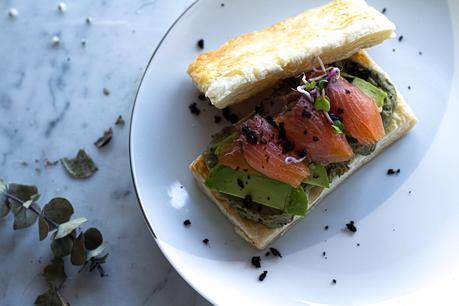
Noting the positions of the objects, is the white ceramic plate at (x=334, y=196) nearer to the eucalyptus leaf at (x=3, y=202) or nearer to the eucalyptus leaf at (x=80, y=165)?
the eucalyptus leaf at (x=80, y=165)

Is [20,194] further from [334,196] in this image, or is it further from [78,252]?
[334,196]

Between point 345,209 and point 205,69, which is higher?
point 205,69

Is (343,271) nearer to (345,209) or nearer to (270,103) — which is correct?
(345,209)

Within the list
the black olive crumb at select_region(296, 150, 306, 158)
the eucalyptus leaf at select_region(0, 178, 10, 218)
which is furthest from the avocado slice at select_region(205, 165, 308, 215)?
the eucalyptus leaf at select_region(0, 178, 10, 218)

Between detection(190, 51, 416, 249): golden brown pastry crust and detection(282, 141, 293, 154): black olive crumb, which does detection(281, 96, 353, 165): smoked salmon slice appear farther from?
detection(190, 51, 416, 249): golden brown pastry crust

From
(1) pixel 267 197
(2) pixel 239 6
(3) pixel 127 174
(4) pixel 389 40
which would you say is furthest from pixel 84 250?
(4) pixel 389 40

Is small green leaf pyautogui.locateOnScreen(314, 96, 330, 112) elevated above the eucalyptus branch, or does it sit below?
above

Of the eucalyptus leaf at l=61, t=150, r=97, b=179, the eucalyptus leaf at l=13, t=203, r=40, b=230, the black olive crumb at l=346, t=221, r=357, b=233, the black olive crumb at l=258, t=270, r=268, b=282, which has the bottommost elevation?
the black olive crumb at l=258, t=270, r=268, b=282

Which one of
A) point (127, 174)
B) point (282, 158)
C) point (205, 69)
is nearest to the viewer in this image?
point (282, 158)
